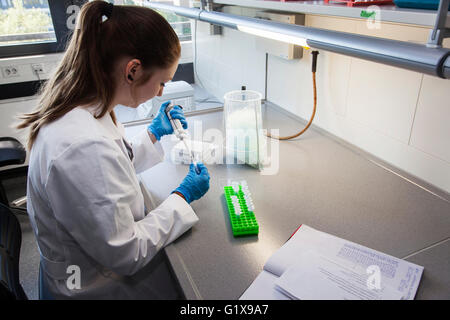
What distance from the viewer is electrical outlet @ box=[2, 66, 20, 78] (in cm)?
242

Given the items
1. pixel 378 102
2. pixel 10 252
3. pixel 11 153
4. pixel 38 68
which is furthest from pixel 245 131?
pixel 38 68

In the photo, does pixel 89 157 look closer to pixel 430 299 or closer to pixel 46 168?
pixel 46 168

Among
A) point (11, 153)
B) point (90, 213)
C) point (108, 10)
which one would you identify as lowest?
point (11, 153)

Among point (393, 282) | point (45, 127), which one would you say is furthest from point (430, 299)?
point (45, 127)

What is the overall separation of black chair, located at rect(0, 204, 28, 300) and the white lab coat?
63 mm

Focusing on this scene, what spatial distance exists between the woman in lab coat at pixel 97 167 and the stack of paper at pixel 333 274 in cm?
27

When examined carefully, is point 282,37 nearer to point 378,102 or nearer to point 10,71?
point 378,102

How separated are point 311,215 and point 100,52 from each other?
0.72m

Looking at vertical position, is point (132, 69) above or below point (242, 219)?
above

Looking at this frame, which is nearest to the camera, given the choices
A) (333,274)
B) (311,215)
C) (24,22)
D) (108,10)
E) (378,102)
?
(333,274)

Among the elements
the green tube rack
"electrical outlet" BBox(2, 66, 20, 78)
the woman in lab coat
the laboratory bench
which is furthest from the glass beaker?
"electrical outlet" BBox(2, 66, 20, 78)

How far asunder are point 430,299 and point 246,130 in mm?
731

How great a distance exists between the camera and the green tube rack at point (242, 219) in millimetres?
889

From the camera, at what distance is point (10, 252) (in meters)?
0.84
